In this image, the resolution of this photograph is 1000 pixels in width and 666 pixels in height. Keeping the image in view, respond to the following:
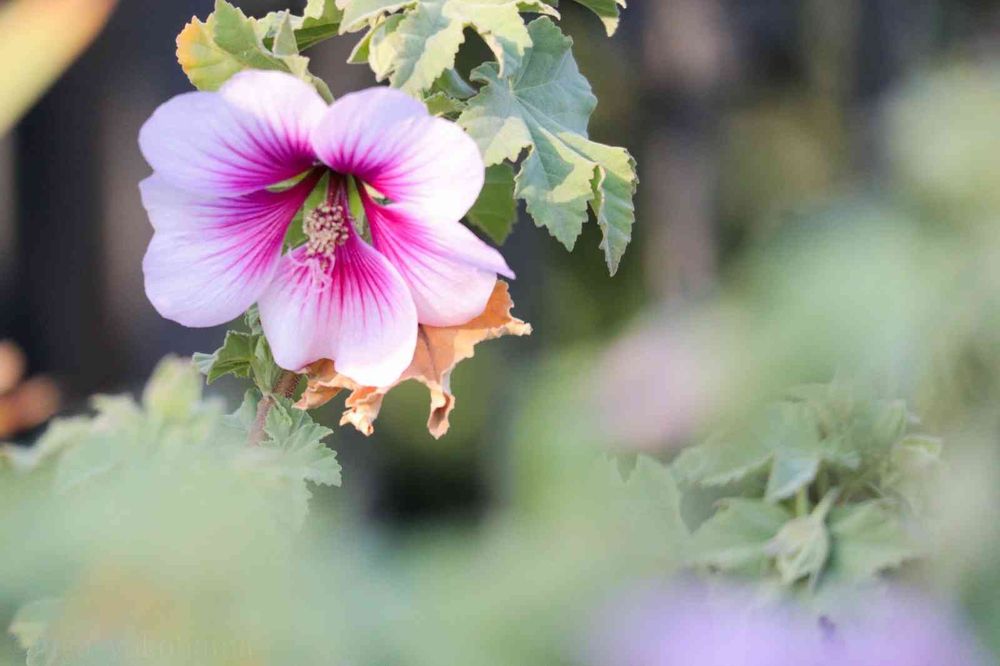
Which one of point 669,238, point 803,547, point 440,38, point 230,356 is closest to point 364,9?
point 440,38

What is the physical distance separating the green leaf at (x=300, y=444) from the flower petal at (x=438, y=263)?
2.2 inches

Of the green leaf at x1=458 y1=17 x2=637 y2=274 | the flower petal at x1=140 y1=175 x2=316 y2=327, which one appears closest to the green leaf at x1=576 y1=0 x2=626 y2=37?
the green leaf at x1=458 y1=17 x2=637 y2=274

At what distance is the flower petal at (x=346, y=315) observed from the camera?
16.4 inches

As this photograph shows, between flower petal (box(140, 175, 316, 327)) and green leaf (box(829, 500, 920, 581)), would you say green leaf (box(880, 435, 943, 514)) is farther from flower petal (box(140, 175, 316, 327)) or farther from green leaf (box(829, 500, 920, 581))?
flower petal (box(140, 175, 316, 327))

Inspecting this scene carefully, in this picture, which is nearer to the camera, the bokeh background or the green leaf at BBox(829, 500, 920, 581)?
the green leaf at BBox(829, 500, 920, 581)

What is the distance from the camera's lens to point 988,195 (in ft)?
2.48

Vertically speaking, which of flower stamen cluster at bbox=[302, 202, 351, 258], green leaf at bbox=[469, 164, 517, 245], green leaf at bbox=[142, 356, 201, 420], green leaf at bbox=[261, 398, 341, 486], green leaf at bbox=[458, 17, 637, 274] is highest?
green leaf at bbox=[458, 17, 637, 274]

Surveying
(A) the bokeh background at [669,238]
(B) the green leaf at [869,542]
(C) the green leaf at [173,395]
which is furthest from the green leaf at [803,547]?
(C) the green leaf at [173,395]

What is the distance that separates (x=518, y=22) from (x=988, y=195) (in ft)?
1.52

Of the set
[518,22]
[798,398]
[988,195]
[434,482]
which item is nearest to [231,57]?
[518,22]

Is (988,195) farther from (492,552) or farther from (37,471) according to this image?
(37,471)

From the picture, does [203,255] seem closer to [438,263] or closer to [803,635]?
[438,263]

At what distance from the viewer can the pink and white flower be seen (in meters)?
0.39

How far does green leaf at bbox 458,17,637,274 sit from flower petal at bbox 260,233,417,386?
6 centimetres
